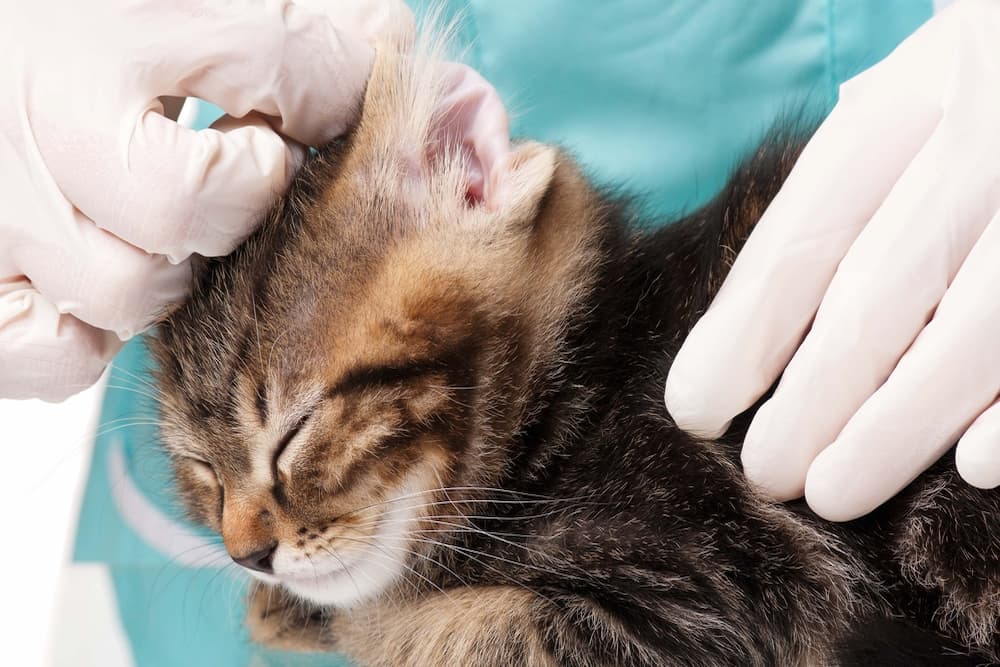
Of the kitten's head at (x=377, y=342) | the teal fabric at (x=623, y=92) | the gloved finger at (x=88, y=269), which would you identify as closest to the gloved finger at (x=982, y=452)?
the kitten's head at (x=377, y=342)

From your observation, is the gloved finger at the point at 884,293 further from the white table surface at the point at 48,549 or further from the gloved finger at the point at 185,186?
the white table surface at the point at 48,549

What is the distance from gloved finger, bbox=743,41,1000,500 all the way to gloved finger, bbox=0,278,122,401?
82 cm

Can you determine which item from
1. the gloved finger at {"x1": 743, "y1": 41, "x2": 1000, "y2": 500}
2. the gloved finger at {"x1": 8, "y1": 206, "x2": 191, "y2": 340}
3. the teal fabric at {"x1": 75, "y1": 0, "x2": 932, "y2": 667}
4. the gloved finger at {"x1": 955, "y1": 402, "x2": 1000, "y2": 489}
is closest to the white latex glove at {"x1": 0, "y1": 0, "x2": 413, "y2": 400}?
the gloved finger at {"x1": 8, "y1": 206, "x2": 191, "y2": 340}

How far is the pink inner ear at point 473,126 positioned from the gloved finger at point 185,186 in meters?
0.20

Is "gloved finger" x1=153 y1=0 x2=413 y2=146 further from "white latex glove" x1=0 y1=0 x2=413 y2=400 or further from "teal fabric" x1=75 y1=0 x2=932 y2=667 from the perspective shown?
"teal fabric" x1=75 y1=0 x2=932 y2=667

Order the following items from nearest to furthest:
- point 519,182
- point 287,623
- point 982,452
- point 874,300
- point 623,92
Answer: point 982,452 → point 874,300 → point 519,182 → point 287,623 → point 623,92

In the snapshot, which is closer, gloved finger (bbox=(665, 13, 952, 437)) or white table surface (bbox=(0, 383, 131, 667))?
gloved finger (bbox=(665, 13, 952, 437))

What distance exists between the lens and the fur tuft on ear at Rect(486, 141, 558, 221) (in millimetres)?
1013

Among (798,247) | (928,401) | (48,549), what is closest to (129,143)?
(798,247)

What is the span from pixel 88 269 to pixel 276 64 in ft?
1.03

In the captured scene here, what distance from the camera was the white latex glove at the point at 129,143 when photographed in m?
0.94

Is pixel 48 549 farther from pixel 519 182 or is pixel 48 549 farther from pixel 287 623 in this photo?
pixel 519 182

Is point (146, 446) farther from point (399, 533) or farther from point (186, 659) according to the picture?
point (399, 533)

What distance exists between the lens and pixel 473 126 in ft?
3.44
